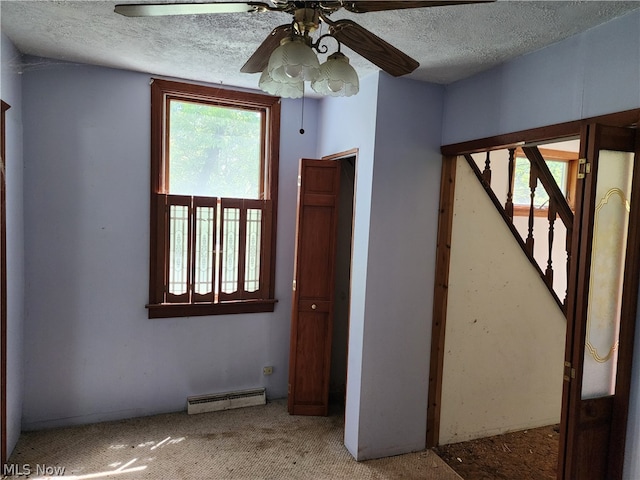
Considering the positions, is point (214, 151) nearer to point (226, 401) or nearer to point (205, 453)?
point (226, 401)

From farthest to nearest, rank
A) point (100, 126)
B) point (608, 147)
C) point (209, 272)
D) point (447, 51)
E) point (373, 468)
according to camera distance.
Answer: point (209, 272), point (100, 126), point (373, 468), point (447, 51), point (608, 147)

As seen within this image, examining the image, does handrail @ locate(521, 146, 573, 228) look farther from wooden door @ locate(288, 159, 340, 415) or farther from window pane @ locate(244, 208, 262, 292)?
window pane @ locate(244, 208, 262, 292)

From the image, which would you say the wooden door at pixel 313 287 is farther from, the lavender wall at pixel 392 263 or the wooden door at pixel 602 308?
the wooden door at pixel 602 308

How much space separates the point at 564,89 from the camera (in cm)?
204

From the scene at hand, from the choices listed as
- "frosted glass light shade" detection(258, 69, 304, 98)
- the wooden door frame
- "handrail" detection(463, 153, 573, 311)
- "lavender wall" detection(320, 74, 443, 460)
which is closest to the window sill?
"lavender wall" detection(320, 74, 443, 460)

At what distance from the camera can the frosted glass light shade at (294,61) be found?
4.12ft

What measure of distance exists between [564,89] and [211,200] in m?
2.36

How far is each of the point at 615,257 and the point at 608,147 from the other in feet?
1.53

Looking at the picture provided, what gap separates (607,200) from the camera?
179cm

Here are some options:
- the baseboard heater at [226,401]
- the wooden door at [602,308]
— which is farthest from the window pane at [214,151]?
the wooden door at [602,308]

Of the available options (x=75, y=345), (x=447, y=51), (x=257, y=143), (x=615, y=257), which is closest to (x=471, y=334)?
(x=615, y=257)

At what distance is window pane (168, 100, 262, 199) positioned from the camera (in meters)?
3.19

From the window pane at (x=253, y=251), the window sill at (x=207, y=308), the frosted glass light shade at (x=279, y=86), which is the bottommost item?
the window sill at (x=207, y=308)

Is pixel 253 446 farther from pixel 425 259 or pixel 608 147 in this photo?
pixel 608 147
